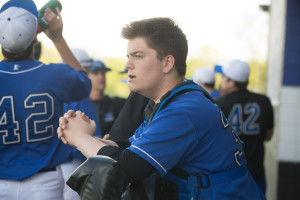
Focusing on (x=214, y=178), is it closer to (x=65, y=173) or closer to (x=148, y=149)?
(x=148, y=149)

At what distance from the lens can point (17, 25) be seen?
217 cm

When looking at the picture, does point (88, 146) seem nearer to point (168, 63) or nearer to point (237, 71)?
point (168, 63)

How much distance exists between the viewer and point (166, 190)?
5.12ft

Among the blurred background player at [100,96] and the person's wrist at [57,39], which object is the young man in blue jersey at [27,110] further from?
the blurred background player at [100,96]

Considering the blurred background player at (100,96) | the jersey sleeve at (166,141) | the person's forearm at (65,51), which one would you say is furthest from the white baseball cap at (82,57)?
the jersey sleeve at (166,141)

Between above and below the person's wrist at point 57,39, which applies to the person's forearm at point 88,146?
below

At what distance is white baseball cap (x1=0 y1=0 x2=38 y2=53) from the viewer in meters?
2.17

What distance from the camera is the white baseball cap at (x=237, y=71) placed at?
4121mm

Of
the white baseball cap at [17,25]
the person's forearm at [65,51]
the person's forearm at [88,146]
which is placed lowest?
the person's forearm at [88,146]

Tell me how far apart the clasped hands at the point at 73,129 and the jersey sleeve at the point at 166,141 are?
0.84ft

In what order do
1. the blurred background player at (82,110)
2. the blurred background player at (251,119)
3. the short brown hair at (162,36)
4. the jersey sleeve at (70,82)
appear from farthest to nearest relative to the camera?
1. the blurred background player at (251,119)
2. the blurred background player at (82,110)
3. the jersey sleeve at (70,82)
4. the short brown hair at (162,36)

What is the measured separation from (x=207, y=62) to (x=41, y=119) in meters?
29.0

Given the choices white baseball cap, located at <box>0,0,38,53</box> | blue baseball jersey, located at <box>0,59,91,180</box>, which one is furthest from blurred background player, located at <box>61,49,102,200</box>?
white baseball cap, located at <box>0,0,38,53</box>

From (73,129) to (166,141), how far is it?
43 cm
